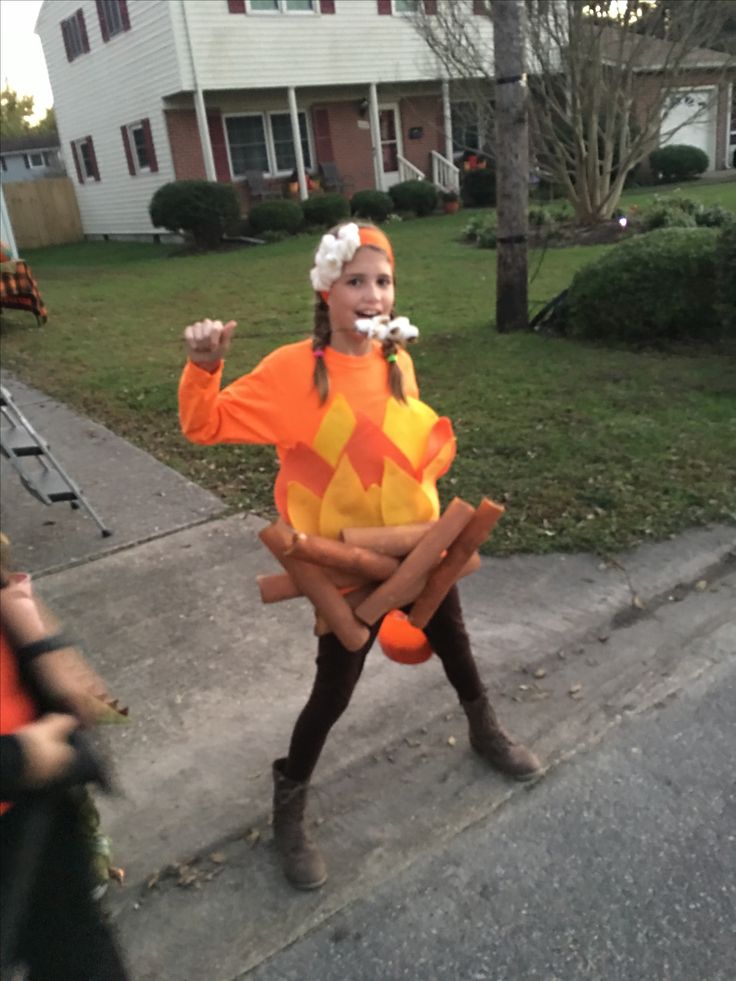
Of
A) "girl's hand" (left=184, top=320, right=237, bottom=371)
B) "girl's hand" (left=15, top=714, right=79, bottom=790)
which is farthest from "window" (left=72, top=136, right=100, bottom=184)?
"girl's hand" (left=15, top=714, right=79, bottom=790)

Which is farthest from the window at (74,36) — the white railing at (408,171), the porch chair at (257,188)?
the white railing at (408,171)

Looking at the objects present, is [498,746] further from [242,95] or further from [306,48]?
[242,95]

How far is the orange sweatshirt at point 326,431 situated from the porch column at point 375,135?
71.2 ft

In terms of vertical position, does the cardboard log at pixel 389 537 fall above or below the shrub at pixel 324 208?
above

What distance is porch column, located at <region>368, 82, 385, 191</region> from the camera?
21828mm

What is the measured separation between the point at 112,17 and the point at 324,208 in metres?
7.02

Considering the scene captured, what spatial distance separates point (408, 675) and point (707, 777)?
1094mm

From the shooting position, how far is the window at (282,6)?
1969cm

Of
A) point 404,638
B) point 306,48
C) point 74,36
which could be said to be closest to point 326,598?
point 404,638

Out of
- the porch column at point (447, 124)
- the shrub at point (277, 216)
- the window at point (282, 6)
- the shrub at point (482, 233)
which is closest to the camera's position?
the shrub at point (482, 233)

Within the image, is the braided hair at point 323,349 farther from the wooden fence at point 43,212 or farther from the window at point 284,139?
the wooden fence at point 43,212

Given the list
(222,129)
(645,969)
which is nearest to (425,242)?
(222,129)

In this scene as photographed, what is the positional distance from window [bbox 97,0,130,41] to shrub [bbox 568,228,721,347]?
17015 mm

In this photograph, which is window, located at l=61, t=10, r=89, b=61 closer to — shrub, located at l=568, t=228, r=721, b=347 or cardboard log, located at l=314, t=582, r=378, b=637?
shrub, located at l=568, t=228, r=721, b=347
